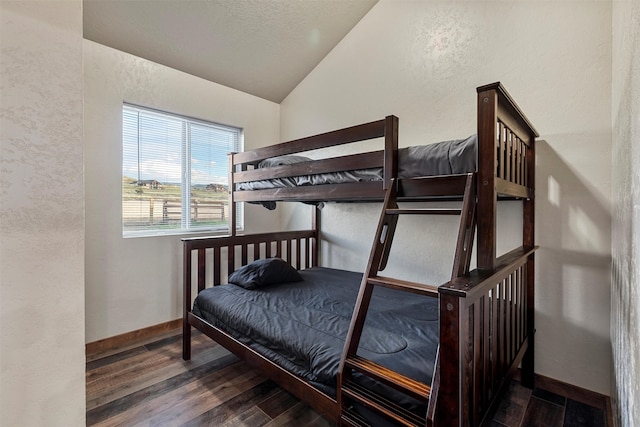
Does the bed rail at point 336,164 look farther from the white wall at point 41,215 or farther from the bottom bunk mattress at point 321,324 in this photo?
the white wall at point 41,215

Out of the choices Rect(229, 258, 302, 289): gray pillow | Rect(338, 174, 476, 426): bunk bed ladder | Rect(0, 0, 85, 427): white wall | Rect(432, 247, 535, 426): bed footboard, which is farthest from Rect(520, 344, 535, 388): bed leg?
Rect(0, 0, 85, 427): white wall

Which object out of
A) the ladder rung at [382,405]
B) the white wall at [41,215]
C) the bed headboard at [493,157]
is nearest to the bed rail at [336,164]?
the bed headboard at [493,157]

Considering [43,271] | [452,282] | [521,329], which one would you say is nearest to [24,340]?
[43,271]

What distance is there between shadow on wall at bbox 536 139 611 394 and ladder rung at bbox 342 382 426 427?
59.3 inches

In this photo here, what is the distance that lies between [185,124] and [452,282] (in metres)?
2.92

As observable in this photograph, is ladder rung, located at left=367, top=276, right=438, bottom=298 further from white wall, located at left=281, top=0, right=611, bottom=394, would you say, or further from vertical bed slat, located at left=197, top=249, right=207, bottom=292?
vertical bed slat, located at left=197, top=249, right=207, bottom=292

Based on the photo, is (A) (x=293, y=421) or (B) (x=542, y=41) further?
(B) (x=542, y=41)

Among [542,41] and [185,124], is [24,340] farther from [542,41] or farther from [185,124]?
[542,41]

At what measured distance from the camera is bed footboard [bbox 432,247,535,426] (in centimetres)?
92

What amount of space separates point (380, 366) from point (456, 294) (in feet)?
1.56

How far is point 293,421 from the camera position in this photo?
64.0 inches

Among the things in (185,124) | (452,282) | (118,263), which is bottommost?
(118,263)

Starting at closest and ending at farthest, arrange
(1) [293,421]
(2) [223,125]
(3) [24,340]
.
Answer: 1. (3) [24,340]
2. (1) [293,421]
3. (2) [223,125]

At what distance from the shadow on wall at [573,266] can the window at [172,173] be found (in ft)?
9.45
